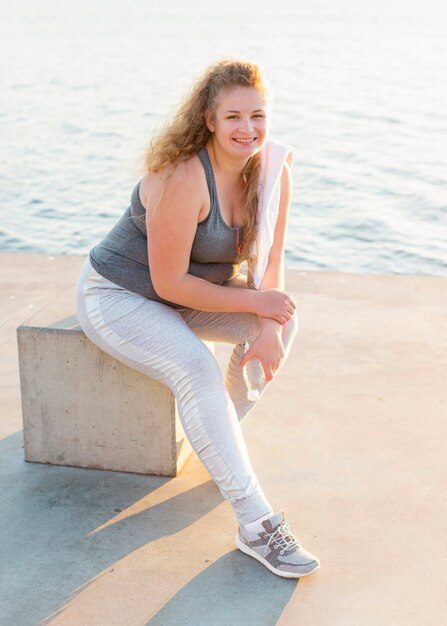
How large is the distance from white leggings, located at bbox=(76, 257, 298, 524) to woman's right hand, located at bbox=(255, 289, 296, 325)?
0.11 m

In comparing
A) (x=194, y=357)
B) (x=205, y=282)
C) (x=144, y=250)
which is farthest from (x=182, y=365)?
(x=144, y=250)

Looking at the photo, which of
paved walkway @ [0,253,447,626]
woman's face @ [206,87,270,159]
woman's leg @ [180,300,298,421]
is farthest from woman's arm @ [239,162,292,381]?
paved walkway @ [0,253,447,626]

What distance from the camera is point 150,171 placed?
8.82ft

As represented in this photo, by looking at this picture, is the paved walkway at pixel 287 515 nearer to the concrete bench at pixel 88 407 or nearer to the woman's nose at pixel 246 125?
the concrete bench at pixel 88 407

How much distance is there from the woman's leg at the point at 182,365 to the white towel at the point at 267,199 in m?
0.30

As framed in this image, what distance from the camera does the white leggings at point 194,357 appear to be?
253 cm

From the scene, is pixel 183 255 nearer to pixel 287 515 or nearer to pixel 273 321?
pixel 273 321

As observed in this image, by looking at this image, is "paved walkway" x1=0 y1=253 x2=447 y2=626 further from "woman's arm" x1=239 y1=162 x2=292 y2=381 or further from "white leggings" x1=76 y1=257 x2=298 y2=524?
"woman's arm" x1=239 y1=162 x2=292 y2=381

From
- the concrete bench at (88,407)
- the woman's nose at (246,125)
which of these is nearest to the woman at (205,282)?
the woman's nose at (246,125)

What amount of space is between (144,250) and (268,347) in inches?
17.8

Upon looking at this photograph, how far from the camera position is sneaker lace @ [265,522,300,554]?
8.13 feet

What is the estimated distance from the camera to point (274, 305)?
2762 mm

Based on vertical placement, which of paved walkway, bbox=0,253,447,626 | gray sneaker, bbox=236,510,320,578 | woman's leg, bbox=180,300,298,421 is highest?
woman's leg, bbox=180,300,298,421

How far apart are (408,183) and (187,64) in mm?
12176
